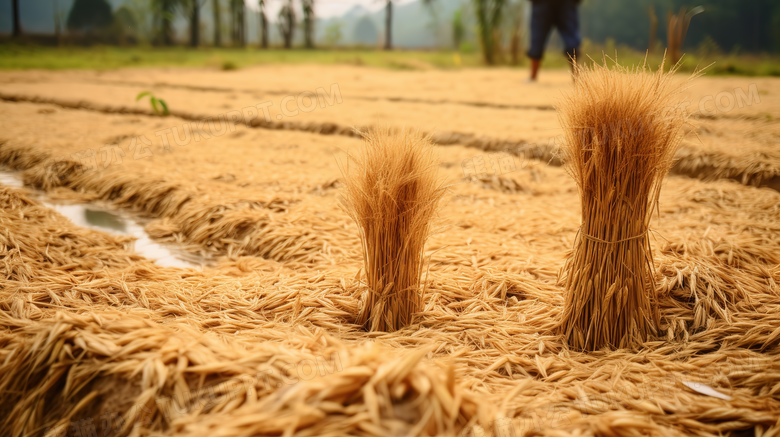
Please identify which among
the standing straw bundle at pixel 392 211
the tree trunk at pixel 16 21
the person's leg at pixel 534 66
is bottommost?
the standing straw bundle at pixel 392 211

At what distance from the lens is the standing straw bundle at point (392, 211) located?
1.24 m

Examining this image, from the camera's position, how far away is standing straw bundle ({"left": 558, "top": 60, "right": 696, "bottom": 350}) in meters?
1.14

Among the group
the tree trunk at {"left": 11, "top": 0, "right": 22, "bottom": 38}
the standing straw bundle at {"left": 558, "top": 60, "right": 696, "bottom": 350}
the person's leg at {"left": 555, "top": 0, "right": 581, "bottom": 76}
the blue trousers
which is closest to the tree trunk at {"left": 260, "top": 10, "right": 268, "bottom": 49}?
the tree trunk at {"left": 11, "top": 0, "right": 22, "bottom": 38}

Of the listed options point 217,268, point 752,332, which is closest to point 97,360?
point 217,268

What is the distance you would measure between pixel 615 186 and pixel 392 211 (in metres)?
0.58

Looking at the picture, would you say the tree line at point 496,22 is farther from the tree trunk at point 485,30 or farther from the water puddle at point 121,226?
the water puddle at point 121,226

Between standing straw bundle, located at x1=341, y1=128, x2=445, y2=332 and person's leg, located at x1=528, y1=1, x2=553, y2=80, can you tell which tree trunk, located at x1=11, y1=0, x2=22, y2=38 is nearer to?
person's leg, located at x1=528, y1=1, x2=553, y2=80

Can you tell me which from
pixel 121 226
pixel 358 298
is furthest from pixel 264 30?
pixel 358 298

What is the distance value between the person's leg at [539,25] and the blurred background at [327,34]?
126cm

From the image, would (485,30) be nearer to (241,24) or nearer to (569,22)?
(569,22)

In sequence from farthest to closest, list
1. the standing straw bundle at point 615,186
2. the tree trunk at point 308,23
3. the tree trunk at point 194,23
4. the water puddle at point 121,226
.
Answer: the tree trunk at point 308,23 < the tree trunk at point 194,23 < the water puddle at point 121,226 < the standing straw bundle at point 615,186

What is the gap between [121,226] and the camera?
239cm

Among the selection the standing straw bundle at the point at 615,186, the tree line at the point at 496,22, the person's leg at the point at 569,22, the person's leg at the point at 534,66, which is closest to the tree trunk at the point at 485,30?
the tree line at the point at 496,22

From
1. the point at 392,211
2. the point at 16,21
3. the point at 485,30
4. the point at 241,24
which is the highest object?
the point at 241,24
